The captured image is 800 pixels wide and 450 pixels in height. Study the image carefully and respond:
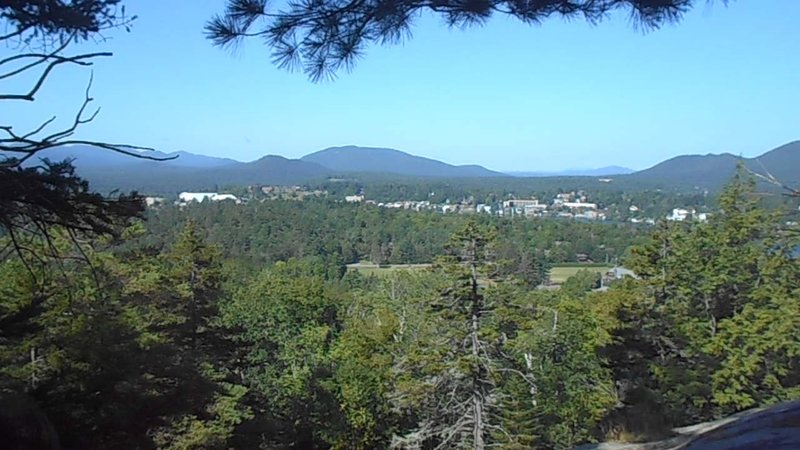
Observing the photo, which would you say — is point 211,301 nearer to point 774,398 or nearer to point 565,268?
point 774,398

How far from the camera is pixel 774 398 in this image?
517 inches

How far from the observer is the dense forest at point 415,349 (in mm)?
8305

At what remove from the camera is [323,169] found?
146m

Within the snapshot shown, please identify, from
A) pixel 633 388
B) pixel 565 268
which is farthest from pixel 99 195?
pixel 565 268

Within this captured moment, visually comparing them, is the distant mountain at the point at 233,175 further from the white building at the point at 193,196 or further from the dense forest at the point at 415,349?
the dense forest at the point at 415,349

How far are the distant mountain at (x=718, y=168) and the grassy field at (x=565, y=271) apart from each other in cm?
823

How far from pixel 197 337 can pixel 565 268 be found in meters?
36.1

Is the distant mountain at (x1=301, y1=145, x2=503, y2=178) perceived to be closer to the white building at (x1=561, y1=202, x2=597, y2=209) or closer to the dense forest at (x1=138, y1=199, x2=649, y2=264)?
the white building at (x1=561, y1=202, x2=597, y2=209)

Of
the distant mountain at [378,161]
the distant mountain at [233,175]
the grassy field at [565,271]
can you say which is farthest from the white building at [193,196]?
the distant mountain at [378,161]

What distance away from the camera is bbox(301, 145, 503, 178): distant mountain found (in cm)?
15950

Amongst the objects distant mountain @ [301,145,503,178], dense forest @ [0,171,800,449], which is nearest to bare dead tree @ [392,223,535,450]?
dense forest @ [0,171,800,449]

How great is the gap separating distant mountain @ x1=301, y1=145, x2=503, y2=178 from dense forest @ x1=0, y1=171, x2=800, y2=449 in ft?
447

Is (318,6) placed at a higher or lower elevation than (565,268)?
→ higher

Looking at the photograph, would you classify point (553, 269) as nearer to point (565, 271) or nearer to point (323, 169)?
point (565, 271)
